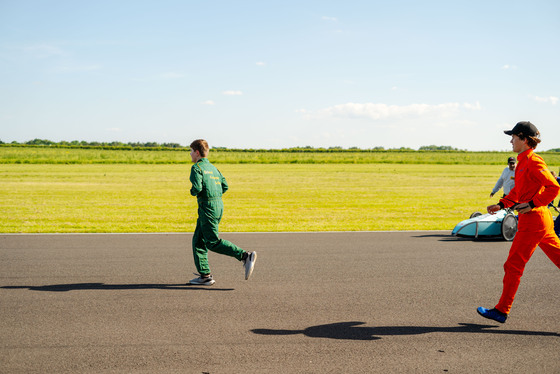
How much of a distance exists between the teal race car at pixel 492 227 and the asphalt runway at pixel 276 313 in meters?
1.17

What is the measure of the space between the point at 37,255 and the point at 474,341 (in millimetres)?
7037

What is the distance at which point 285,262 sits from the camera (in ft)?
26.2

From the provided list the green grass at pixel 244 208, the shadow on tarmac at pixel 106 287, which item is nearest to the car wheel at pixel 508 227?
the green grass at pixel 244 208

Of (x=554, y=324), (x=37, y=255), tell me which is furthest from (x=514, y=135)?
(x=37, y=255)

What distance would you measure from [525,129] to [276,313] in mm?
3183

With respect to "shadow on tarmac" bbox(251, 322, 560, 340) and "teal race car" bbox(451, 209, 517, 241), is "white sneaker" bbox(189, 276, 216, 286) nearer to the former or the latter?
"shadow on tarmac" bbox(251, 322, 560, 340)

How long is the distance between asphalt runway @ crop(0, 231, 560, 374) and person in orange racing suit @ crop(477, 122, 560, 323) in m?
0.49

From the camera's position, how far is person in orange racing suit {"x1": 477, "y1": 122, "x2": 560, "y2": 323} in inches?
189

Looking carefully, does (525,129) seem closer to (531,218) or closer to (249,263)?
(531,218)

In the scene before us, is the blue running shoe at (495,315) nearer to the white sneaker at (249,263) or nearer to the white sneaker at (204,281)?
the white sneaker at (249,263)

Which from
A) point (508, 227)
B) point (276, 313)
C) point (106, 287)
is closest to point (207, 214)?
point (106, 287)

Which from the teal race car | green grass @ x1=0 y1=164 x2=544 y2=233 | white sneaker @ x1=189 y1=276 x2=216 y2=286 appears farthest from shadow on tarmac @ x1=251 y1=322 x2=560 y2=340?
green grass @ x1=0 y1=164 x2=544 y2=233

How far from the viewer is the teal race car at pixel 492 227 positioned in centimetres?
A: 1009

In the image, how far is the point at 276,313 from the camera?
17.5 ft
